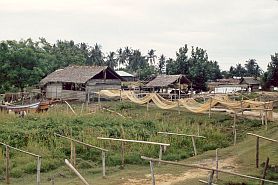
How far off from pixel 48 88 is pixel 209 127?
18.2 meters

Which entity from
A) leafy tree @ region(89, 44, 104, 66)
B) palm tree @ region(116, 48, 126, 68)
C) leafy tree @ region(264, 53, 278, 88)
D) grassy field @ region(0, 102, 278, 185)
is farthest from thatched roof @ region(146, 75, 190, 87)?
palm tree @ region(116, 48, 126, 68)

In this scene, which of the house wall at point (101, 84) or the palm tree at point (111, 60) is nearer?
the house wall at point (101, 84)

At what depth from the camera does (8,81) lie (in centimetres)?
2964

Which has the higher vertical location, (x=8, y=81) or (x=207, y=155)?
(x=8, y=81)

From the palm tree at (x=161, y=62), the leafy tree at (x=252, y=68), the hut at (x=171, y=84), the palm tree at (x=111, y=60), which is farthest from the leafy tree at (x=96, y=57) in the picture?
the hut at (x=171, y=84)

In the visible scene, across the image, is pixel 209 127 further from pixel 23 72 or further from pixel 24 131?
pixel 23 72

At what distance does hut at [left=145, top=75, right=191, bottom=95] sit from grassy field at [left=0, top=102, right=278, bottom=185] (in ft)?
43.4

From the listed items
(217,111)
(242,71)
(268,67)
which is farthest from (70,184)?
(242,71)

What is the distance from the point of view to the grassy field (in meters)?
10.4

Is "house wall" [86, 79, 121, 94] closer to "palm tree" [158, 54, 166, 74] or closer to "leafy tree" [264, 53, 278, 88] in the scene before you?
"leafy tree" [264, 53, 278, 88]

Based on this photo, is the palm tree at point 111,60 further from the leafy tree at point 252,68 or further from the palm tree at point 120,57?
the leafy tree at point 252,68

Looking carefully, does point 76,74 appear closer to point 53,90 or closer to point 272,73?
point 53,90

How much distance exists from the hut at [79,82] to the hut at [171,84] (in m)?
3.03

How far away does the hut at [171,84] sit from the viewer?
103 ft
